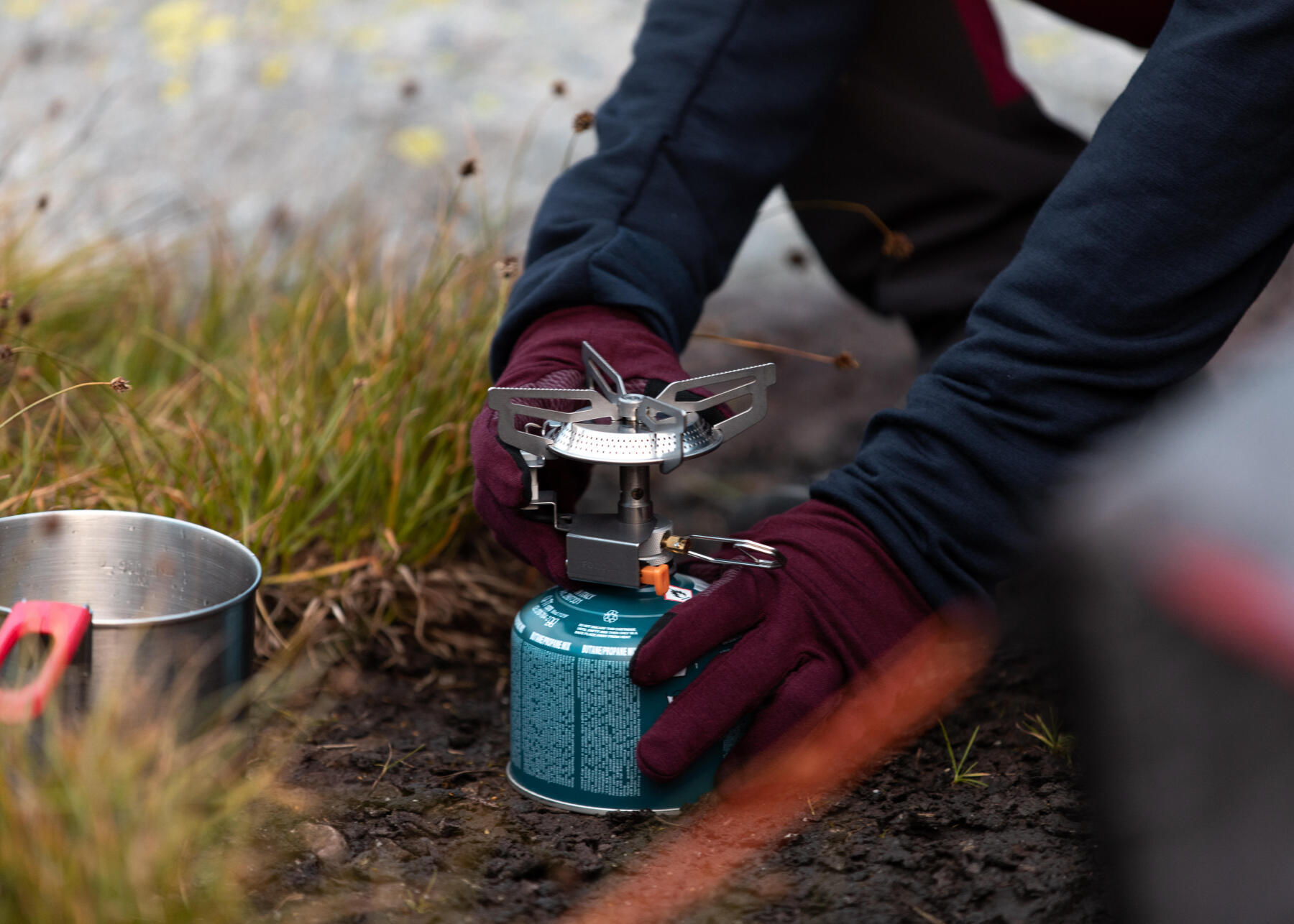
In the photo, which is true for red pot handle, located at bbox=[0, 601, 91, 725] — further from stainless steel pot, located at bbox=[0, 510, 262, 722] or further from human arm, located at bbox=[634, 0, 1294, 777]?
human arm, located at bbox=[634, 0, 1294, 777]

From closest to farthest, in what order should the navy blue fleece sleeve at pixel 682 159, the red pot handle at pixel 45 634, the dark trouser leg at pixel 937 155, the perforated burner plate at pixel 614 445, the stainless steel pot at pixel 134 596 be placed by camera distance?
the red pot handle at pixel 45 634 < the stainless steel pot at pixel 134 596 < the perforated burner plate at pixel 614 445 < the navy blue fleece sleeve at pixel 682 159 < the dark trouser leg at pixel 937 155

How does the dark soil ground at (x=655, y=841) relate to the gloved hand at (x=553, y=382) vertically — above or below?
below

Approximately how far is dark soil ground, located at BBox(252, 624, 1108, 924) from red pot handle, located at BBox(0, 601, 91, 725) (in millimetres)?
306

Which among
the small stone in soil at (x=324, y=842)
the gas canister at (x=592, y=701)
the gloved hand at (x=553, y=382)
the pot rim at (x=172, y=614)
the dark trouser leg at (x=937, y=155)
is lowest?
the small stone in soil at (x=324, y=842)

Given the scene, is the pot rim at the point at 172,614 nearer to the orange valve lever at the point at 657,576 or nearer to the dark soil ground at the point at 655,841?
the dark soil ground at the point at 655,841

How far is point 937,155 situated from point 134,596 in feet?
5.83

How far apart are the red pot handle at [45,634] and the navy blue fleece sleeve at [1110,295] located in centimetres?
89

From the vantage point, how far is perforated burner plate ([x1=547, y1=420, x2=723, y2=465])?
1324 millimetres

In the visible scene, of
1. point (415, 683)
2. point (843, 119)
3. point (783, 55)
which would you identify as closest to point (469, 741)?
point (415, 683)

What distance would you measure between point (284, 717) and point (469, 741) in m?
0.26

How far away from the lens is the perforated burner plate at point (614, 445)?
4.34ft

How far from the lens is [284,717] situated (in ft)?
5.60

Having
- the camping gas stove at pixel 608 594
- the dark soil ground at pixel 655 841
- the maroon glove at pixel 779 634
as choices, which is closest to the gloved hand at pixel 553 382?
the camping gas stove at pixel 608 594

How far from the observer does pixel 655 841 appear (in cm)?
140
